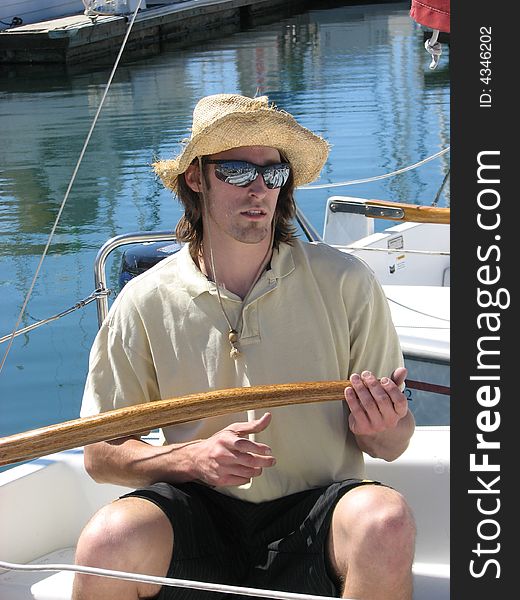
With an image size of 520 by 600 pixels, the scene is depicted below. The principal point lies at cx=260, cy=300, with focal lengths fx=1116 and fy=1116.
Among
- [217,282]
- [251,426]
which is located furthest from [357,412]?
[217,282]

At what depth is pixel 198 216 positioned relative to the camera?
2473 mm

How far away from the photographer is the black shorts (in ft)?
6.78

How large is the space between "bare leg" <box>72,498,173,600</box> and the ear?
30.2 inches

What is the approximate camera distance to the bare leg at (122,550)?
76.9 inches

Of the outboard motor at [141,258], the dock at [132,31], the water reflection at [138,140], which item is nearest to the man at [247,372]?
the outboard motor at [141,258]

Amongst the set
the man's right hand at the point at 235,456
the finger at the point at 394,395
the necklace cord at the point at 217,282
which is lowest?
the man's right hand at the point at 235,456

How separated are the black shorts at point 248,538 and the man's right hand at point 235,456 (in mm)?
102

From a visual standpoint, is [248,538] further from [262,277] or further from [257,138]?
[257,138]

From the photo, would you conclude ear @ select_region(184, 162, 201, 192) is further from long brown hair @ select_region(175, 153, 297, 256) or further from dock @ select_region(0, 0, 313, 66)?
dock @ select_region(0, 0, 313, 66)

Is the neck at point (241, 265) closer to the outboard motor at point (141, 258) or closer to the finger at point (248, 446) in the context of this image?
the finger at point (248, 446)

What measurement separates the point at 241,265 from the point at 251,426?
441mm

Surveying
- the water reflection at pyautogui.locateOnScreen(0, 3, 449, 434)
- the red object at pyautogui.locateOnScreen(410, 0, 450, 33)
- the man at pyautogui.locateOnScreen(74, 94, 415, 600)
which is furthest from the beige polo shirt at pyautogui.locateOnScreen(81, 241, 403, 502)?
the water reflection at pyautogui.locateOnScreen(0, 3, 449, 434)

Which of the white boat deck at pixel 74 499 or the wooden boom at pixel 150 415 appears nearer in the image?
the wooden boom at pixel 150 415

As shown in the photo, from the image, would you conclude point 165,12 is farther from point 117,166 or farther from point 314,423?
point 314,423
